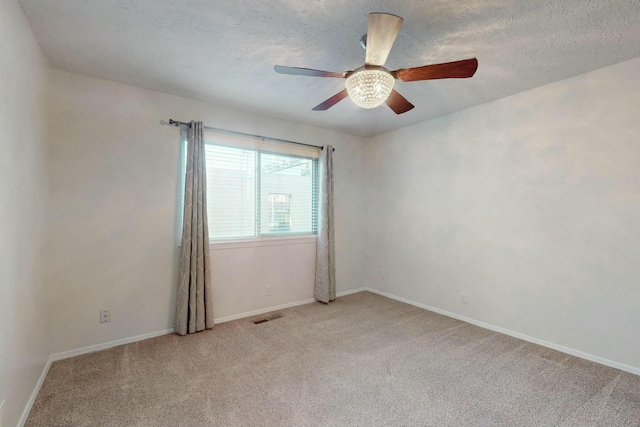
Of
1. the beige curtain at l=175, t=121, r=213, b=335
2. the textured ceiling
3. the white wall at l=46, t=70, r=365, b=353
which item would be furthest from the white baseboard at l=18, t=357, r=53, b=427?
the textured ceiling

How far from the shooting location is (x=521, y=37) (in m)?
2.02

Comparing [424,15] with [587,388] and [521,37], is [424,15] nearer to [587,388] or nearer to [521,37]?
[521,37]

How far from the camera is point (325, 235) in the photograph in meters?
4.07

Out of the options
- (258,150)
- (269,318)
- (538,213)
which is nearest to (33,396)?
(269,318)

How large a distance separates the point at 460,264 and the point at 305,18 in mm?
3060

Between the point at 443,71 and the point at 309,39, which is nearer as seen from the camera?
the point at 443,71

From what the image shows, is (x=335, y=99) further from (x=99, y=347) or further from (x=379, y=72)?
(x=99, y=347)

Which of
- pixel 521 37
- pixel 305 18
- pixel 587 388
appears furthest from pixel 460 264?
pixel 305 18

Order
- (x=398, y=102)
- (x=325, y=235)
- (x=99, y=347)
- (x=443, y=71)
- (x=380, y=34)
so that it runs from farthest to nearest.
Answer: (x=325, y=235), (x=99, y=347), (x=398, y=102), (x=443, y=71), (x=380, y=34)

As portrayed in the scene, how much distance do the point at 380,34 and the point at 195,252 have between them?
2585mm

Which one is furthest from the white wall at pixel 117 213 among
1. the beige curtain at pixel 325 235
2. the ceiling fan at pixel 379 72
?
→ the ceiling fan at pixel 379 72

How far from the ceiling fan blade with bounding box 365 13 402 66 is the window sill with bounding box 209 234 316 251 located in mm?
2481

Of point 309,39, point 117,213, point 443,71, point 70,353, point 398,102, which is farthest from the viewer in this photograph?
point 117,213

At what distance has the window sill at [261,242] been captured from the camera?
3.34m
